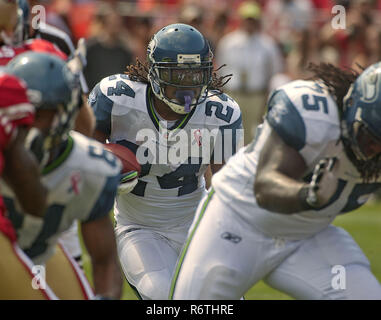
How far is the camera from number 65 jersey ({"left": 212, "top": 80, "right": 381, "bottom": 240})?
11.4 ft

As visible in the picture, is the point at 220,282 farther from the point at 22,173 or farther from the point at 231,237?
the point at 22,173

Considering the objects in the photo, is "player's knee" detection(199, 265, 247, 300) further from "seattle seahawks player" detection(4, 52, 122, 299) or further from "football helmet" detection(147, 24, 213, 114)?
"football helmet" detection(147, 24, 213, 114)

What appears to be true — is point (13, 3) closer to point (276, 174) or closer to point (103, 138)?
point (103, 138)

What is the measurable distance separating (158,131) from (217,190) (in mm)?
803

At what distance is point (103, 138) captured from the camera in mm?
4582

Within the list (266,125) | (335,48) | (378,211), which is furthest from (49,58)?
(335,48)

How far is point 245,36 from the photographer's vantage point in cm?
1072

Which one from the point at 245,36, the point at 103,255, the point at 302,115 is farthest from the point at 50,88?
the point at 245,36

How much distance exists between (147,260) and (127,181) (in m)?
0.41

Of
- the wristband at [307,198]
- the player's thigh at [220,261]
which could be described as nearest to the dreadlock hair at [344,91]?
the wristband at [307,198]

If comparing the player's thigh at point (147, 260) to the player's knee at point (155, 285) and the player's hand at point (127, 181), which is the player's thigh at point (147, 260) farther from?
the player's hand at point (127, 181)

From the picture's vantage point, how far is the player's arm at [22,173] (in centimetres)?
290

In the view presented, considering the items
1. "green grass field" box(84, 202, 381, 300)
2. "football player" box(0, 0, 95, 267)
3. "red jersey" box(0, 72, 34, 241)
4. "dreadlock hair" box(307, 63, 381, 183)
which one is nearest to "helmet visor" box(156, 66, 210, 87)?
"football player" box(0, 0, 95, 267)
